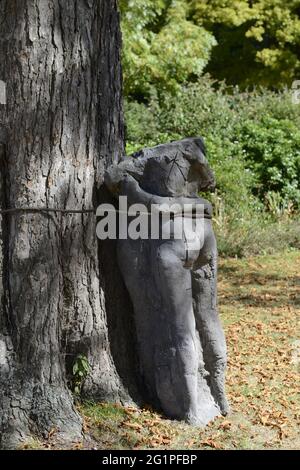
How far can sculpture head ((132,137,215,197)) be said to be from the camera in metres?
5.16

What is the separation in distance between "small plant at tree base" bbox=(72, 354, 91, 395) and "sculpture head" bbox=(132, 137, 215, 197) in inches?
49.0

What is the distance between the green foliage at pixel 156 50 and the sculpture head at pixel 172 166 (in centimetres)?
1047

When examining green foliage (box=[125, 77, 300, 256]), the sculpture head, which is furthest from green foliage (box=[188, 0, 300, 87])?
the sculpture head

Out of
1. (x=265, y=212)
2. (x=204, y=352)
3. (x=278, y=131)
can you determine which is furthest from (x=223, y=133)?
(x=204, y=352)

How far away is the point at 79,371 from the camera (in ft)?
16.6

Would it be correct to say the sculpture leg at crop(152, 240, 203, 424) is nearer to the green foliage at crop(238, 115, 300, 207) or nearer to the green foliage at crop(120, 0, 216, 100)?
the green foliage at crop(238, 115, 300, 207)

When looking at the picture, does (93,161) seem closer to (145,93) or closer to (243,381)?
(243,381)

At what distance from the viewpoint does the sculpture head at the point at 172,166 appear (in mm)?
5164

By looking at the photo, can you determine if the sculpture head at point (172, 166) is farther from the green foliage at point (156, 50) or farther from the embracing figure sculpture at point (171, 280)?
the green foliage at point (156, 50)

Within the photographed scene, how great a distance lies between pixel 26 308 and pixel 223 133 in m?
11.3

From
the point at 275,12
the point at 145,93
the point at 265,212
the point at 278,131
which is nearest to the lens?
the point at 265,212

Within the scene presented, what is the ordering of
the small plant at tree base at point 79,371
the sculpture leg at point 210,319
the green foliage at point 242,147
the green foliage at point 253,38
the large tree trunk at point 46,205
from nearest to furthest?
the large tree trunk at point 46,205
the small plant at tree base at point 79,371
the sculpture leg at point 210,319
the green foliage at point 242,147
the green foliage at point 253,38

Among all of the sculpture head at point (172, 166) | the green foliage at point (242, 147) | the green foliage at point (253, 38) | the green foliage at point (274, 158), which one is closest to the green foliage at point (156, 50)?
the green foliage at point (242, 147)

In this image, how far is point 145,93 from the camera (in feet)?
59.5
